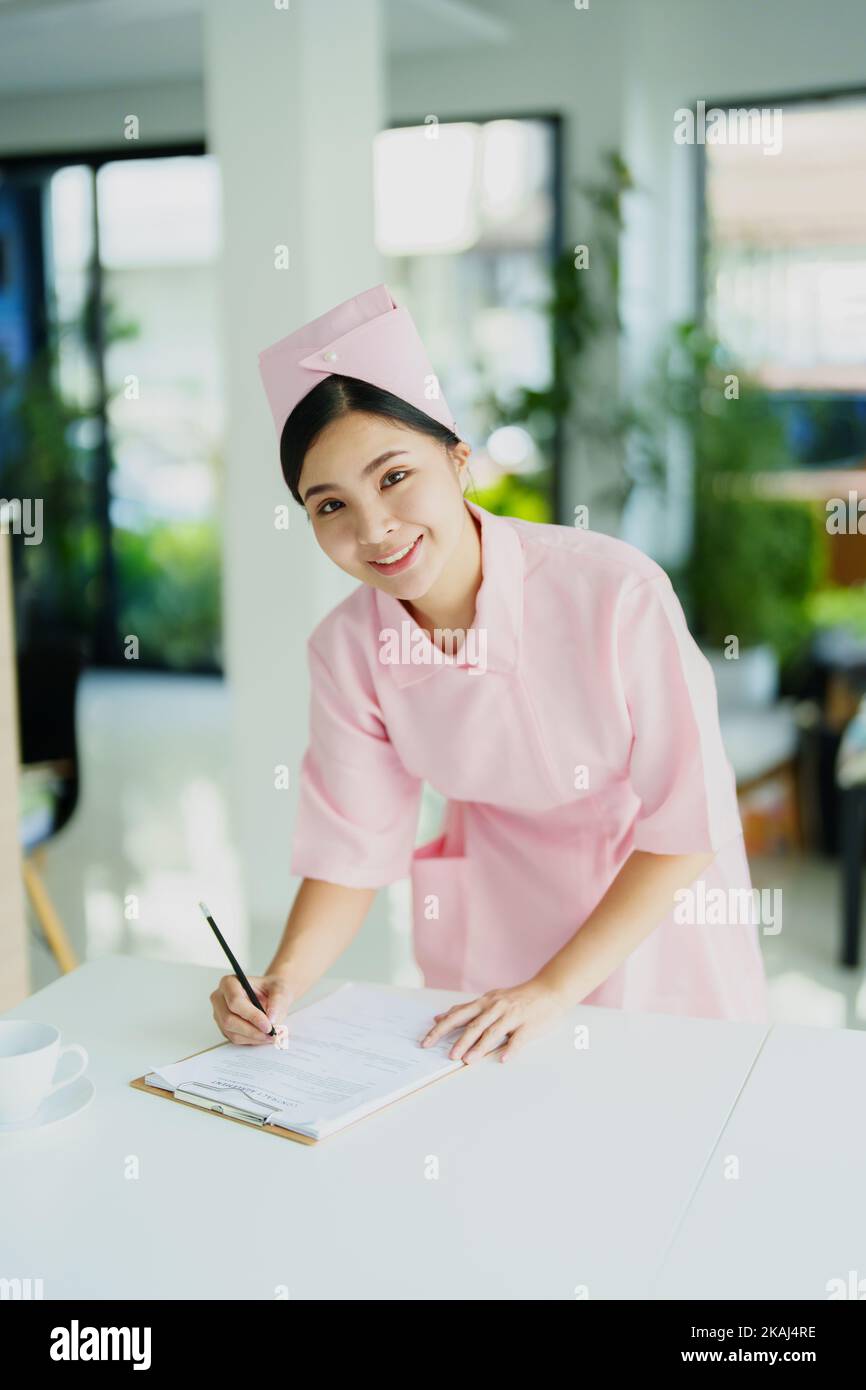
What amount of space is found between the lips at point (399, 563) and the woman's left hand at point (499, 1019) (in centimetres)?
45

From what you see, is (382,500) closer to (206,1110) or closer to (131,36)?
(206,1110)

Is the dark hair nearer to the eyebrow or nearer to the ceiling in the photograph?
the eyebrow

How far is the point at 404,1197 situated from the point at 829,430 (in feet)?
15.2

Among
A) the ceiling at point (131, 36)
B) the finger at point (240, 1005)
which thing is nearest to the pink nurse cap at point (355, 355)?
the finger at point (240, 1005)

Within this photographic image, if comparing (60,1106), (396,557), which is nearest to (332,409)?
(396,557)

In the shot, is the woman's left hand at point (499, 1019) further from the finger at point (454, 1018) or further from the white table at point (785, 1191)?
the white table at point (785, 1191)

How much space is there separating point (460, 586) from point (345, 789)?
27 centimetres

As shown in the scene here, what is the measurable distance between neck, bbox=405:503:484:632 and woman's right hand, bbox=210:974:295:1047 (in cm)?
44

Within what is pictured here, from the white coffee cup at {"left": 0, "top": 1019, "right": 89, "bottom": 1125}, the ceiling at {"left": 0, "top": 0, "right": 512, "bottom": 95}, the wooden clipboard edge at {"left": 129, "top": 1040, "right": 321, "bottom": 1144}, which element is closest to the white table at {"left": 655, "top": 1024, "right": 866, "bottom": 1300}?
the wooden clipboard edge at {"left": 129, "top": 1040, "right": 321, "bottom": 1144}

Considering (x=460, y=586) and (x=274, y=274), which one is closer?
(x=460, y=586)

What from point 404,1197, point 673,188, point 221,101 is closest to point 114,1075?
point 404,1197

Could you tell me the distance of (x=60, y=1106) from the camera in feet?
4.12

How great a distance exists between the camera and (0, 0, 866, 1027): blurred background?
142 inches
